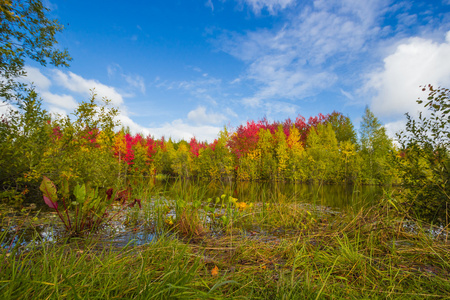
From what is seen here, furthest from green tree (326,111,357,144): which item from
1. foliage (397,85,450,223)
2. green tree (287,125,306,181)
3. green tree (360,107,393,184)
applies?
foliage (397,85,450,223)

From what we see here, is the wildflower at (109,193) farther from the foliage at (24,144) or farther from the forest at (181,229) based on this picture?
the foliage at (24,144)

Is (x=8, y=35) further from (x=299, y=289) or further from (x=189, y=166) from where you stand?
(x=189, y=166)

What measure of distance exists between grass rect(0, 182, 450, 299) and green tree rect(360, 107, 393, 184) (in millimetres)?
16680

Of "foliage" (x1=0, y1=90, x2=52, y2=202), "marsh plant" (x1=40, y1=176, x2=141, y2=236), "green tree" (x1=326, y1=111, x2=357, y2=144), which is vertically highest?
"green tree" (x1=326, y1=111, x2=357, y2=144)

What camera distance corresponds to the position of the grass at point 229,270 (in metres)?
1.09

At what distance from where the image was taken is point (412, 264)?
5.63 ft

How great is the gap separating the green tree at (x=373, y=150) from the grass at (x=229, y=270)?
657 inches

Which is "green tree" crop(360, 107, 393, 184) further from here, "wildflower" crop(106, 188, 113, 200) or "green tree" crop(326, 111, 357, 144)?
"wildflower" crop(106, 188, 113, 200)

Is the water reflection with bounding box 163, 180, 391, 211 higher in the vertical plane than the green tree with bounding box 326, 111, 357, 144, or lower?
lower

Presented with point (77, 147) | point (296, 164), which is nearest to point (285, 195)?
point (77, 147)

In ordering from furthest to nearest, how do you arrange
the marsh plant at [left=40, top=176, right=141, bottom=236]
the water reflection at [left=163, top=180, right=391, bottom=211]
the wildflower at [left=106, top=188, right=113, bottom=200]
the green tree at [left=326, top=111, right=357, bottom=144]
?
the green tree at [left=326, top=111, right=357, bottom=144], the water reflection at [left=163, top=180, right=391, bottom=211], the wildflower at [left=106, top=188, right=113, bottom=200], the marsh plant at [left=40, top=176, right=141, bottom=236]

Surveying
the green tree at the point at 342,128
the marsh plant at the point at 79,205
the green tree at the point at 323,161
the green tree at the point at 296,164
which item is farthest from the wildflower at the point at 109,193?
the green tree at the point at 342,128

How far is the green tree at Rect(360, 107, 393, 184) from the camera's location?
16.3 meters

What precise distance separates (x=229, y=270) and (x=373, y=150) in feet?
68.6
